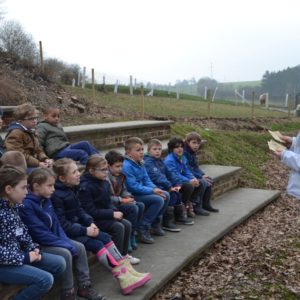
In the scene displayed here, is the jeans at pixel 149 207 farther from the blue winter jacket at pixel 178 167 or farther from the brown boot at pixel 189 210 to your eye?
the brown boot at pixel 189 210

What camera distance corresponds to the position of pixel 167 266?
178 inches

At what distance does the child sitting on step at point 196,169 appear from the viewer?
6605 mm

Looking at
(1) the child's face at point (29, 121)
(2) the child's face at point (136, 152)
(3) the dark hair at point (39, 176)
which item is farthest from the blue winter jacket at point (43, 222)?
(2) the child's face at point (136, 152)

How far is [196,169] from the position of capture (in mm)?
6832

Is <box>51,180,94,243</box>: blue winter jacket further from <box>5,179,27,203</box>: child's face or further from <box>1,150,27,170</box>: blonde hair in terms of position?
<box>5,179,27,203</box>: child's face

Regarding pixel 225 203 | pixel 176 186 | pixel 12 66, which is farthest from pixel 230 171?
pixel 12 66

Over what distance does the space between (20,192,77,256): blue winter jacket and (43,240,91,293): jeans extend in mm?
49

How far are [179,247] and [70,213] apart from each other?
163cm

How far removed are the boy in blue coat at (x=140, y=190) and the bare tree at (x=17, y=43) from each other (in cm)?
1159

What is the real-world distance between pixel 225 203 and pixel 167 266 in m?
3.17

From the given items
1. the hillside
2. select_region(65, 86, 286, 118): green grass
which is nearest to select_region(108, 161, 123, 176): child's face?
the hillside

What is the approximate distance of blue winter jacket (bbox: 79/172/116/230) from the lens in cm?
423

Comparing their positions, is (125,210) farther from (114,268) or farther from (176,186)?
(176,186)

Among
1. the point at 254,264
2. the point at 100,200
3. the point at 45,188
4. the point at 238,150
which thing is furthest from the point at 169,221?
the point at 238,150
